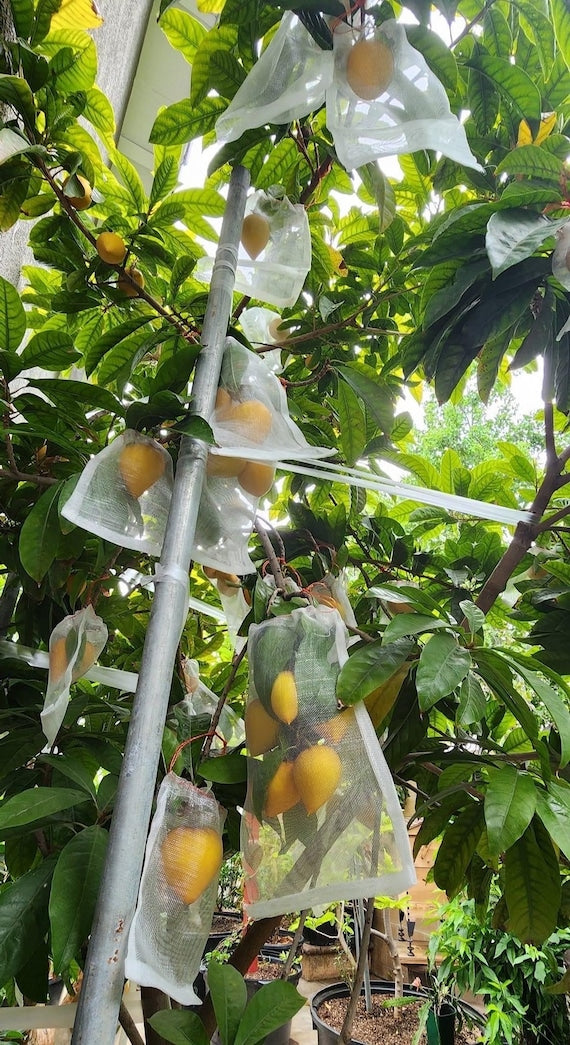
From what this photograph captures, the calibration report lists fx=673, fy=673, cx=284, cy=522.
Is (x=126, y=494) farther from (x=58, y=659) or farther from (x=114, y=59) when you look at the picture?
(x=114, y=59)

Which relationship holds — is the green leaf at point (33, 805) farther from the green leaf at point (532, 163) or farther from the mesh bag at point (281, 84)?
the green leaf at point (532, 163)

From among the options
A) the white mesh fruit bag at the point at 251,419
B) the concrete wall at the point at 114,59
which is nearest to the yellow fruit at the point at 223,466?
the white mesh fruit bag at the point at 251,419

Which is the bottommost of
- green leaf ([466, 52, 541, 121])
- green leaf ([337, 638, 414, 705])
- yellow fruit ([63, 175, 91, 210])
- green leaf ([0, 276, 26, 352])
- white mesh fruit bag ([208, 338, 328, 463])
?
green leaf ([337, 638, 414, 705])

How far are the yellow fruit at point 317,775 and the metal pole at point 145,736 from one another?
13cm

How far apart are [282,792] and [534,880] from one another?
309mm

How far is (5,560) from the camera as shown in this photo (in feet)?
2.82

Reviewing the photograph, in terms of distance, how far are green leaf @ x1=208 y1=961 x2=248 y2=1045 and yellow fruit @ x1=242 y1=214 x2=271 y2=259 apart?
2.39ft

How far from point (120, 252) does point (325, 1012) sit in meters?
1.99

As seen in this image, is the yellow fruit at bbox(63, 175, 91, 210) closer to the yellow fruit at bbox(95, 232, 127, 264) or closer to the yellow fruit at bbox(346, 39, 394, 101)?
the yellow fruit at bbox(95, 232, 127, 264)

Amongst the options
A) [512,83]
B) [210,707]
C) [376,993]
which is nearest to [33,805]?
[210,707]

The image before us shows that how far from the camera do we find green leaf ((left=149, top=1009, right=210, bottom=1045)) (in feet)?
1.67

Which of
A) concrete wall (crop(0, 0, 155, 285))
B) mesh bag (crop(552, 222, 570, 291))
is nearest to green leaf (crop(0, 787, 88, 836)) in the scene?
mesh bag (crop(552, 222, 570, 291))

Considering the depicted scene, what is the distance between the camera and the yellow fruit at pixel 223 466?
66 cm

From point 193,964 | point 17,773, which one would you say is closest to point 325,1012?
point 17,773
